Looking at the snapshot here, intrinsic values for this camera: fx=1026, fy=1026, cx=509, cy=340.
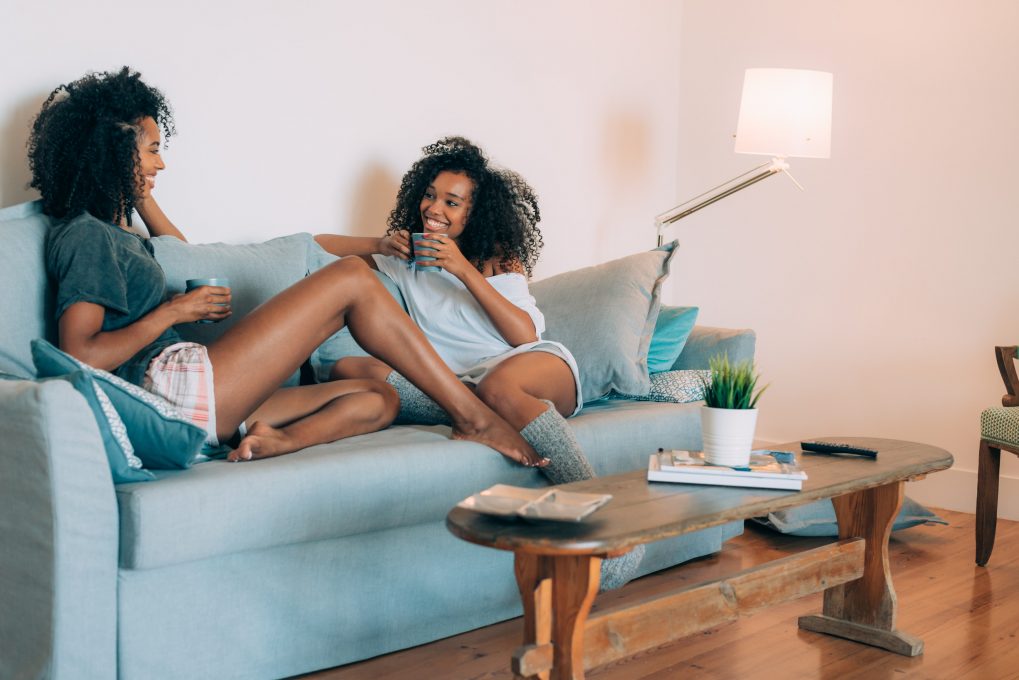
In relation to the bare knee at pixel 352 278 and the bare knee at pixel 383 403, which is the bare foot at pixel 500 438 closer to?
the bare knee at pixel 383 403

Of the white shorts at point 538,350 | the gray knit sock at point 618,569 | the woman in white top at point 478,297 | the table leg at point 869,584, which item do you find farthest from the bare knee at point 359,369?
the table leg at point 869,584

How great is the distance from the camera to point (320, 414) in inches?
94.9

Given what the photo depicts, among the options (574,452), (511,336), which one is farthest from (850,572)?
(511,336)

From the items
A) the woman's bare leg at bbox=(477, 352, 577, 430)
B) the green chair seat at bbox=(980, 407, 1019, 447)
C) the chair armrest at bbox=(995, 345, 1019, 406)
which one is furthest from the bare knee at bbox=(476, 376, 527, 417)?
the chair armrest at bbox=(995, 345, 1019, 406)

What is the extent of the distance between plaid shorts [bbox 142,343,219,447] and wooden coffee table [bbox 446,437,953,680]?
30.9 inches

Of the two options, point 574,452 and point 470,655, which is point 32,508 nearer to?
point 470,655

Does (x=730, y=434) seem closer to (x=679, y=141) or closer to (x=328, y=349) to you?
(x=328, y=349)

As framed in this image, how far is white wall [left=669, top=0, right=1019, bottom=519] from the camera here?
368 cm

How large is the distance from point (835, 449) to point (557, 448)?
64cm

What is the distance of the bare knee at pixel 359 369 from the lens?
276 centimetres

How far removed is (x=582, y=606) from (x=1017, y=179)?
2.77 metres

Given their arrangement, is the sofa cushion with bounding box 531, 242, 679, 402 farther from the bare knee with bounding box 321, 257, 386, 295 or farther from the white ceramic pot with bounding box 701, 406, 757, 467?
the white ceramic pot with bounding box 701, 406, 757, 467

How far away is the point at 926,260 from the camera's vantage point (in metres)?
3.84

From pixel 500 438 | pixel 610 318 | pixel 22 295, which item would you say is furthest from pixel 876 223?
pixel 22 295
